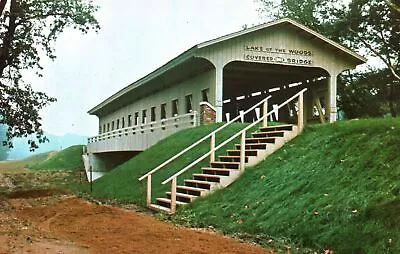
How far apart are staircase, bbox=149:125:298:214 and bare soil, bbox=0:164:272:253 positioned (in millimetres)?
1114

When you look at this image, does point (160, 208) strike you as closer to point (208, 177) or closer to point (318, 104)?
point (208, 177)

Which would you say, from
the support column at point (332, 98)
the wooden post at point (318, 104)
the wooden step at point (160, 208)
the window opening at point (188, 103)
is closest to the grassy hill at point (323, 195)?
the wooden step at point (160, 208)

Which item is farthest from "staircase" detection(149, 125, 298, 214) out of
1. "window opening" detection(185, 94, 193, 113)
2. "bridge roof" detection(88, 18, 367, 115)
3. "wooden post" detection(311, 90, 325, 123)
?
"window opening" detection(185, 94, 193, 113)

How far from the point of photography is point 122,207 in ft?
46.4

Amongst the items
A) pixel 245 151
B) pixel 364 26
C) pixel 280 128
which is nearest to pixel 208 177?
pixel 245 151

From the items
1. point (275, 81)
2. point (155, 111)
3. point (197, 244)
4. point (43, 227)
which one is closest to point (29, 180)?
point (155, 111)

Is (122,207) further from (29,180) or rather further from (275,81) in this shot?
(29,180)

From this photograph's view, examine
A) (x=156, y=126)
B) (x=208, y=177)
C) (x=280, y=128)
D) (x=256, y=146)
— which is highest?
(x=156, y=126)

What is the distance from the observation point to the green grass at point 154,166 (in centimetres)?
1550

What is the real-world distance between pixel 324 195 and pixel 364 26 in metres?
27.6

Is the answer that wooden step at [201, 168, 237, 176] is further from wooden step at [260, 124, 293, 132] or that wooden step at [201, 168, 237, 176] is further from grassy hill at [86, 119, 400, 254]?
wooden step at [260, 124, 293, 132]

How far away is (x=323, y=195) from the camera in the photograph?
916cm

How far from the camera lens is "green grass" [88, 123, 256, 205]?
1550cm

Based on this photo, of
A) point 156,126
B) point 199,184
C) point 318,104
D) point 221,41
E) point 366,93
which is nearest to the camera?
point 199,184
